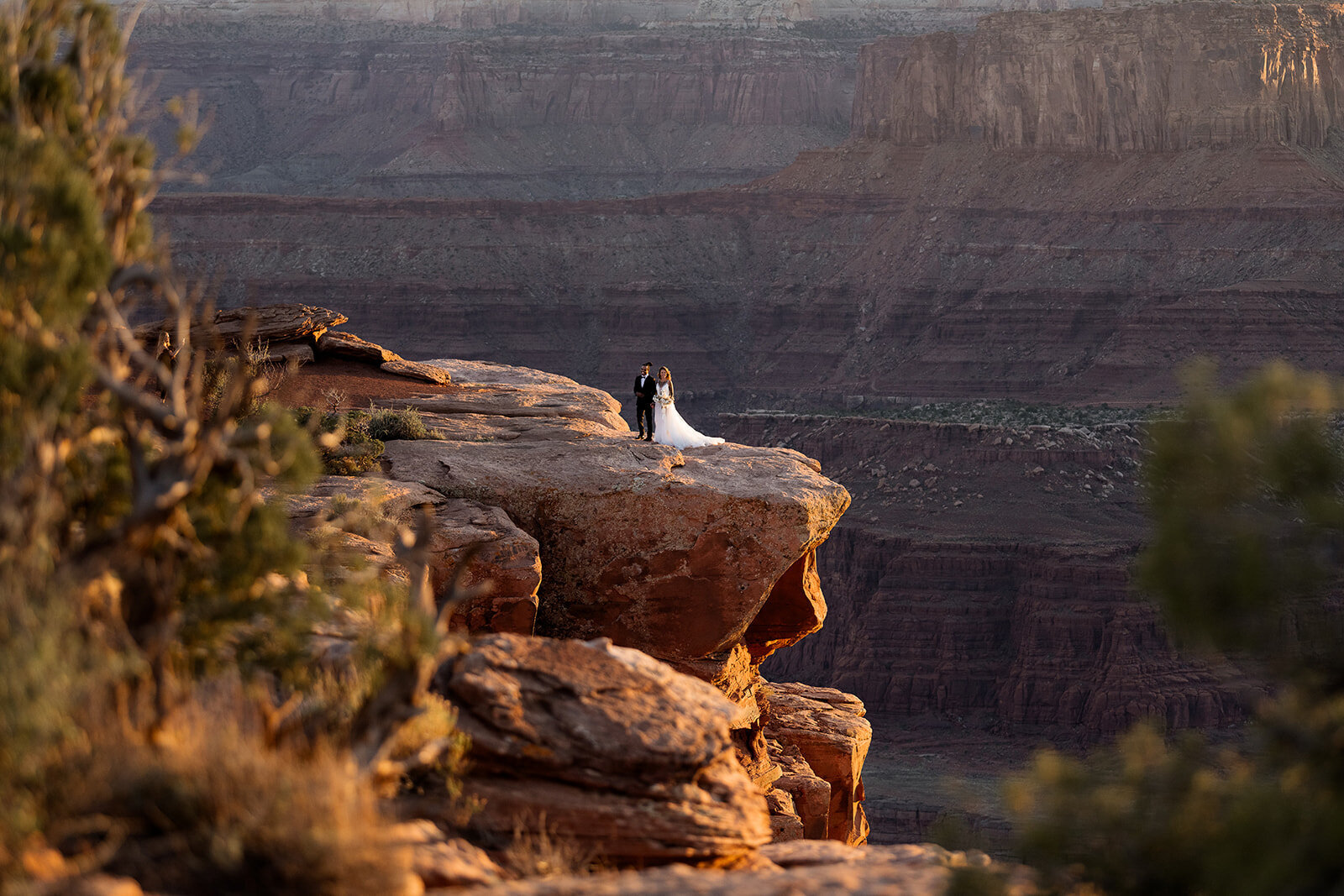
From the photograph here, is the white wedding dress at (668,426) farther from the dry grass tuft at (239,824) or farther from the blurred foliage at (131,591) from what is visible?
the dry grass tuft at (239,824)

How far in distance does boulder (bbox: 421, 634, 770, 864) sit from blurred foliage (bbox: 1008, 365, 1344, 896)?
3159 millimetres

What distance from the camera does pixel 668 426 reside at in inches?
926

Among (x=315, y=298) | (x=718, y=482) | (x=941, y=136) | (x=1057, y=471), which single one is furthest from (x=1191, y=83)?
(x=718, y=482)

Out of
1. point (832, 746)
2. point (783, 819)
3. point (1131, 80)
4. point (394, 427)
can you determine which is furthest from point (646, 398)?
point (1131, 80)

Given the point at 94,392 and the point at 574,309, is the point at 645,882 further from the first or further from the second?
the point at 574,309

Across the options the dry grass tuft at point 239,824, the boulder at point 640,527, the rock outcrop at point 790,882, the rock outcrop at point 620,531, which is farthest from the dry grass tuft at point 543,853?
the boulder at point 640,527

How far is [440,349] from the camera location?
9262 centimetres

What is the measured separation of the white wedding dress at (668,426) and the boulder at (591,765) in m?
11.5

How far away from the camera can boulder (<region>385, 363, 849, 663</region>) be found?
1927cm

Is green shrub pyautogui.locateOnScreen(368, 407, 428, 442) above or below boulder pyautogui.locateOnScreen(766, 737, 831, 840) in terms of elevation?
above

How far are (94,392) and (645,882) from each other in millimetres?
8013

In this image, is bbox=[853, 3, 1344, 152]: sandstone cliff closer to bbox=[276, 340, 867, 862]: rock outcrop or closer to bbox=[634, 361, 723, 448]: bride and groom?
bbox=[634, 361, 723, 448]: bride and groom

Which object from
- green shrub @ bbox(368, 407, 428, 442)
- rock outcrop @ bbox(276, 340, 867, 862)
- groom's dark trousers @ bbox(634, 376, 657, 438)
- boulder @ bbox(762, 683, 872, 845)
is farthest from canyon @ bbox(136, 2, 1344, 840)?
green shrub @ bbox(368, 407, 428, 442)

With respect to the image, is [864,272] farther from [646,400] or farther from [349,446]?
[349,446]
